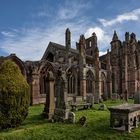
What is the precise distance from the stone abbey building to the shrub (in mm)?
3390

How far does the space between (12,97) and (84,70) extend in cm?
2198

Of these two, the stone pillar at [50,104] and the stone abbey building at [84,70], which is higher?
the stone abbey building at [84,70]

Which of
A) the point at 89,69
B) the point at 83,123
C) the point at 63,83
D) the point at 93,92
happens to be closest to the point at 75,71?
the point at 89,69

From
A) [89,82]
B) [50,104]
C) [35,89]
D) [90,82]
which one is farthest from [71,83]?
[50,104]

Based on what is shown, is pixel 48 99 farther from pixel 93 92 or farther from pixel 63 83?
pixel 93 92

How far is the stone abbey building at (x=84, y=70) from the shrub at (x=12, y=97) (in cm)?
339

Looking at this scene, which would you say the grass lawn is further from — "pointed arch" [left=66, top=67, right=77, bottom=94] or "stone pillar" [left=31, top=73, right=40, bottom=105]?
"pointed arch" [left=66, top=67, right=77, bottom=94]

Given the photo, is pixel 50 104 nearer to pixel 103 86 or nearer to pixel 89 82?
pixel 89 82

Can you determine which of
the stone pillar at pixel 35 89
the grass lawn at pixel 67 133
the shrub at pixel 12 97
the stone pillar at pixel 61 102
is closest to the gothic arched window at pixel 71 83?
the stone pillar at pixel 35 89

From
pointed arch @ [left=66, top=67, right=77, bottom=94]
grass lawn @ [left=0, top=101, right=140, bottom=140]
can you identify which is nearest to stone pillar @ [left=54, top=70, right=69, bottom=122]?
grass lawn @ [left=0, top=101, right=140, bottom=140]

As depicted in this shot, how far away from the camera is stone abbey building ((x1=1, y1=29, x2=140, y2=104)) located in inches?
1036

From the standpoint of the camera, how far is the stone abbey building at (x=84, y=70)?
86.3ft

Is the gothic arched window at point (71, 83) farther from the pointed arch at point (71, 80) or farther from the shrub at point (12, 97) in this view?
the shrub at point (12, 97)

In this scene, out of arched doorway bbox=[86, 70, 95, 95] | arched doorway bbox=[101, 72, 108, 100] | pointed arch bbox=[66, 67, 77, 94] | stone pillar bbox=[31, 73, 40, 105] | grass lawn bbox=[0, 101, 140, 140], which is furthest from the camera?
arched doorway bbox=[101, 72, 108, 100]
